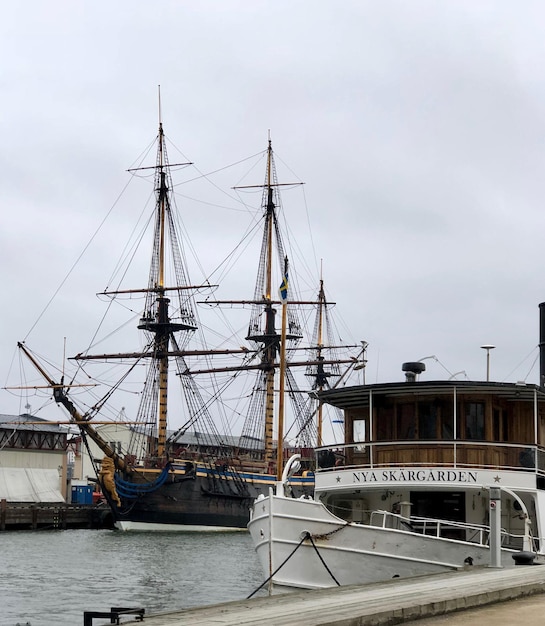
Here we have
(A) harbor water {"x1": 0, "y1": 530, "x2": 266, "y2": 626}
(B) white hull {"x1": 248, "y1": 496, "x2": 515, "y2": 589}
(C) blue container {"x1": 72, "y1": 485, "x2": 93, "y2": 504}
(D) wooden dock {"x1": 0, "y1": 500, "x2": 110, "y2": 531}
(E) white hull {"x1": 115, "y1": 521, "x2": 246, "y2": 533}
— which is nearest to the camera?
(B) white hull {"x1": 248, "y1": 496, "x2": 515, "y2": 589}

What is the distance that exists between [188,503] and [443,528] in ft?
A: 159

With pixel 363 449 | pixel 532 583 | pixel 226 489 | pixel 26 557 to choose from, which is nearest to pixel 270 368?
pixel 226 489

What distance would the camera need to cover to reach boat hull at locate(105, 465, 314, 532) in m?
67.5

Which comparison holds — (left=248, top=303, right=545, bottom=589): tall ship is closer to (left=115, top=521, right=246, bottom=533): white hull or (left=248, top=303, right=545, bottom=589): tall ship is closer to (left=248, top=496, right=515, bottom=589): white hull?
(left=248, top=496, right=515, bottom=589): white hull

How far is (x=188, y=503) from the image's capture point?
68188mm

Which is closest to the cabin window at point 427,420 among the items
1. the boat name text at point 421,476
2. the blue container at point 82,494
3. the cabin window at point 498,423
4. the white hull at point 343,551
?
the cabin window at point 498,423

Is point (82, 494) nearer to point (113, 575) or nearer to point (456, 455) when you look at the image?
point (113, 575)

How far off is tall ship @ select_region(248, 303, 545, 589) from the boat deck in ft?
14.0

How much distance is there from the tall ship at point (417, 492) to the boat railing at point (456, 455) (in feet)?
0.07

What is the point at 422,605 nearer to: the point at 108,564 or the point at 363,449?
the point at 363,449

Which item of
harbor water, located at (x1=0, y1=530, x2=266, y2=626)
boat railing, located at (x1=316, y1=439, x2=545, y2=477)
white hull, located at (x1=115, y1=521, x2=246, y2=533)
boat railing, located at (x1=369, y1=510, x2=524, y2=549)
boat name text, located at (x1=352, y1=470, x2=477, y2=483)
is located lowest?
harbor water, located at (x1=0, y1=530, x2=266, y2=626)

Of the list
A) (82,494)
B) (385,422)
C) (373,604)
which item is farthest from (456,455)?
(82,494)

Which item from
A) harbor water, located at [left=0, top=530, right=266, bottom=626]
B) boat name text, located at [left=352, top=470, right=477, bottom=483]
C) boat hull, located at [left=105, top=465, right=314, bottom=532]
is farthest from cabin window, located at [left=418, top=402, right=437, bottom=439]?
boat hull, located at [left=105, top=465, right=314, bottom=532]

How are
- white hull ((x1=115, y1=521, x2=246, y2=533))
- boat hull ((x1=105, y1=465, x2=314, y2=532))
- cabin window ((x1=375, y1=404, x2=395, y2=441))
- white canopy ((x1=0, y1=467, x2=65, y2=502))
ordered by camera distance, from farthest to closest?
white canopy ((x1=0, y1=467, x2=65, y2=502)) → boat hull ((x1=105, y1=465, x2=314, y2=532)) → white hull ((x1=115, y1=521, x2=246, y2=533)) → cabin window ((x1=375, y1=404, x2=395, y2=441))
